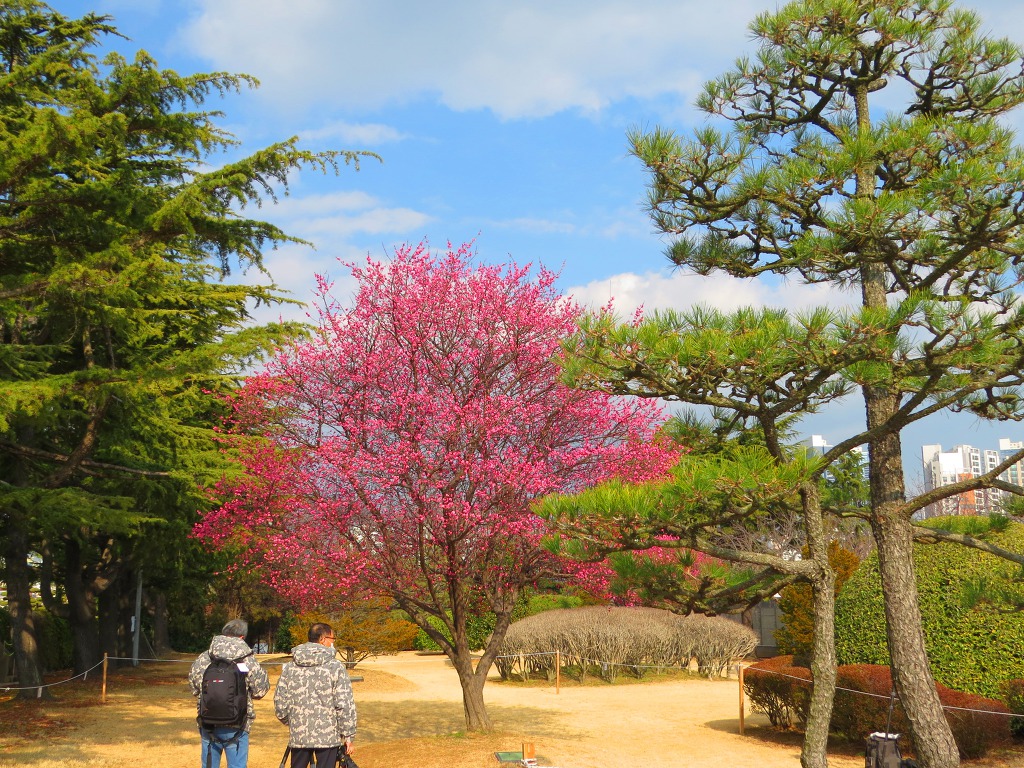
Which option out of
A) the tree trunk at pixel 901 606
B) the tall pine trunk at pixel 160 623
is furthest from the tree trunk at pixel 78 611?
the tree trunk at pixel 901 606

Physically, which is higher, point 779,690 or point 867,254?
point 867,254

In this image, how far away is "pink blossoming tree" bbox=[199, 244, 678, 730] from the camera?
9.95 meters

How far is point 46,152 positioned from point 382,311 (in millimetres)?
3949

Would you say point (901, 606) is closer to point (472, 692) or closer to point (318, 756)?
point (318, 756)

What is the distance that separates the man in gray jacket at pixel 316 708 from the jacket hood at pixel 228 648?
56 cm

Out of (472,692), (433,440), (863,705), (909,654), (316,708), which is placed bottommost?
(863,705)

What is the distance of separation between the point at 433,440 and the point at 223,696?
4.21 m

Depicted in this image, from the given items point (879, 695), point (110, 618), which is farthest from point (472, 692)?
point (110, 618)

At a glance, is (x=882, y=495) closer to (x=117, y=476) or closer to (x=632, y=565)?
(x=632, y=565)

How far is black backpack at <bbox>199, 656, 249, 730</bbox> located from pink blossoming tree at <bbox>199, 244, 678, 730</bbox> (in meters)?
3.45

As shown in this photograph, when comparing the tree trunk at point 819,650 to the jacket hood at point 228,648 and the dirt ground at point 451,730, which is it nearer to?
the dirt ground at point 451,730

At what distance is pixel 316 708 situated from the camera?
593cm

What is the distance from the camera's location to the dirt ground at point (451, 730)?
10055 millimetres

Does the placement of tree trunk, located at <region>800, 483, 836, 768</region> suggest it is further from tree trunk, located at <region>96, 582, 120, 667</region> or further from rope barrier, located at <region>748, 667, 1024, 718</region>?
tree trunk, located at <region>96, 582, 120, 667</region>
